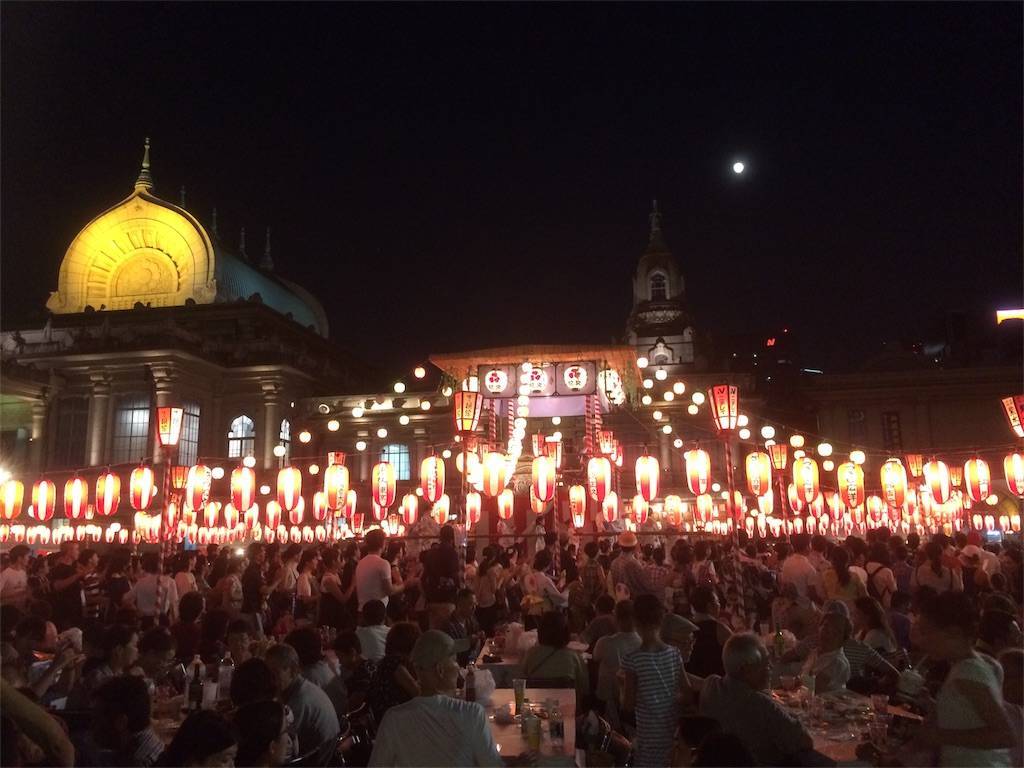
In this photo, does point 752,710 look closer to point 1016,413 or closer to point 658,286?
point 1016,413

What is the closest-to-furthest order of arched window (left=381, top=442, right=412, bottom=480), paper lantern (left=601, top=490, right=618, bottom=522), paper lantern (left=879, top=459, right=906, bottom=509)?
paper lantern (left=601, top=490, right=618, bottom=522) < paper lantern (left=879, top=459, right=906, bottom=509) < arched window (left=381, top=442, right=412, bottom=480)

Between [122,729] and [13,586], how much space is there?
29.3 ft

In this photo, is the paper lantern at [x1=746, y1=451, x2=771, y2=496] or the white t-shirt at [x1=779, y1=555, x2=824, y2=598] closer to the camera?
the white t-shirt at [x1=779, y1=555, x2=824, y2=598]

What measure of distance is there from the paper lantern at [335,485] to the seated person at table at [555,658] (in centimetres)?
1377

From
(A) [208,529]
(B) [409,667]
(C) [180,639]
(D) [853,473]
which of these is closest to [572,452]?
(D) [853,473]

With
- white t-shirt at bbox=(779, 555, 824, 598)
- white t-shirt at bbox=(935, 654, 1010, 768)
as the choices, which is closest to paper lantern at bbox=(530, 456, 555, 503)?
white t-shirt at bbox=(779, 555, 824, 598)

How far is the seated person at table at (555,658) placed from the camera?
702 cm

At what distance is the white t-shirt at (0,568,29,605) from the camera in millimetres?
11212

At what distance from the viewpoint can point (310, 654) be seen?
634 cm

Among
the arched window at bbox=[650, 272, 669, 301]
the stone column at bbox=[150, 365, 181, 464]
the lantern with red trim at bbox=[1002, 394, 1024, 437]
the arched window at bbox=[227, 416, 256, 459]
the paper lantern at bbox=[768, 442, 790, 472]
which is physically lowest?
the paper lantern at bbox=[768, 442, 790, 472]

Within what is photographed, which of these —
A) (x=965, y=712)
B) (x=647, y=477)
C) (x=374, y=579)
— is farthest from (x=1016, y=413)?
(x=965, y=712)

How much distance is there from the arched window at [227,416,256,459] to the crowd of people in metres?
20.4

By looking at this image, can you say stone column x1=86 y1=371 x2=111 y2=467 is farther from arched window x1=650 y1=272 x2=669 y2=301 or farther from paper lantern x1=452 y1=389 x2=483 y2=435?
arched window x1=650 y1=272 x2=669 y2=301

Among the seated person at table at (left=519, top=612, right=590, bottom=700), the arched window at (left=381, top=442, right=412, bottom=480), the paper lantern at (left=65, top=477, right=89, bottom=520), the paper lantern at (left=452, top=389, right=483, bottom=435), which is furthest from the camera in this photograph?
the arched window at (left=381, top=442, right=412, bottom=480)
